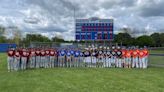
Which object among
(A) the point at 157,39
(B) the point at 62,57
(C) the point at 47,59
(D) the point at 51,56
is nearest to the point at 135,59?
(B) the point at 62,57

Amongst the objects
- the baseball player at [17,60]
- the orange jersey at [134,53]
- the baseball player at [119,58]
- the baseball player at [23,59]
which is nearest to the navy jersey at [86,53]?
the baseball player at [119,58]

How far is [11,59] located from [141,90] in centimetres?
1115

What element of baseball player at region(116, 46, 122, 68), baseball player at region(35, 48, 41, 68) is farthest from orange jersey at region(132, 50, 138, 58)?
baseball player at region(35, 48, 41, 68)

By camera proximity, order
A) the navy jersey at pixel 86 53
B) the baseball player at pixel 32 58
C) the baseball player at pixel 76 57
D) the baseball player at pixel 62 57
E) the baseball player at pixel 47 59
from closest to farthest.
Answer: the baseball player at pixel 32 58
the baseball player at pixel 47 59
the baseball player at pixel 62 57
the baseball player at pixel 76 57
the navy jersey at pixel 86 53

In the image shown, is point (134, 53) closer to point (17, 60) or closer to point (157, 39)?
point (17, 60)

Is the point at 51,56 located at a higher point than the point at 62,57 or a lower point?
higher

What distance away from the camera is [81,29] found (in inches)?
1284

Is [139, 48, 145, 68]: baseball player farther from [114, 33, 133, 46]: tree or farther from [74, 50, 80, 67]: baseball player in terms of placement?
[114, 33, 133, 46]: tree

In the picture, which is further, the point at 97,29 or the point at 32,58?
the point at 97,29

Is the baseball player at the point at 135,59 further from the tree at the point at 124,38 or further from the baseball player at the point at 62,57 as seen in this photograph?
the tree at the point at 124,38

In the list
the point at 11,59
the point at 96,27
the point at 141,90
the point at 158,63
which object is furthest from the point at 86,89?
the point at 96,27

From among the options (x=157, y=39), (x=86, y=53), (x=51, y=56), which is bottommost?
(x=51, y=56)

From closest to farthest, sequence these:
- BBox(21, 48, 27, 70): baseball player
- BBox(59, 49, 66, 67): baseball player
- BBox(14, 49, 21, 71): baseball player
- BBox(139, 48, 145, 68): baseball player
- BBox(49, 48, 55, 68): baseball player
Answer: BBox(14, 49, 21, 71): baseball player < BBox(21, 48, 27, 70): baseball player < BBox(139, 48, 145, 68): baseball player < BBox(49, 48, 55, 68): baseball player < BBox(59, 49, 66, 67): baseball player

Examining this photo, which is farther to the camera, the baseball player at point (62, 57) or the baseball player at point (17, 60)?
the baseball player at point (62, 57)
